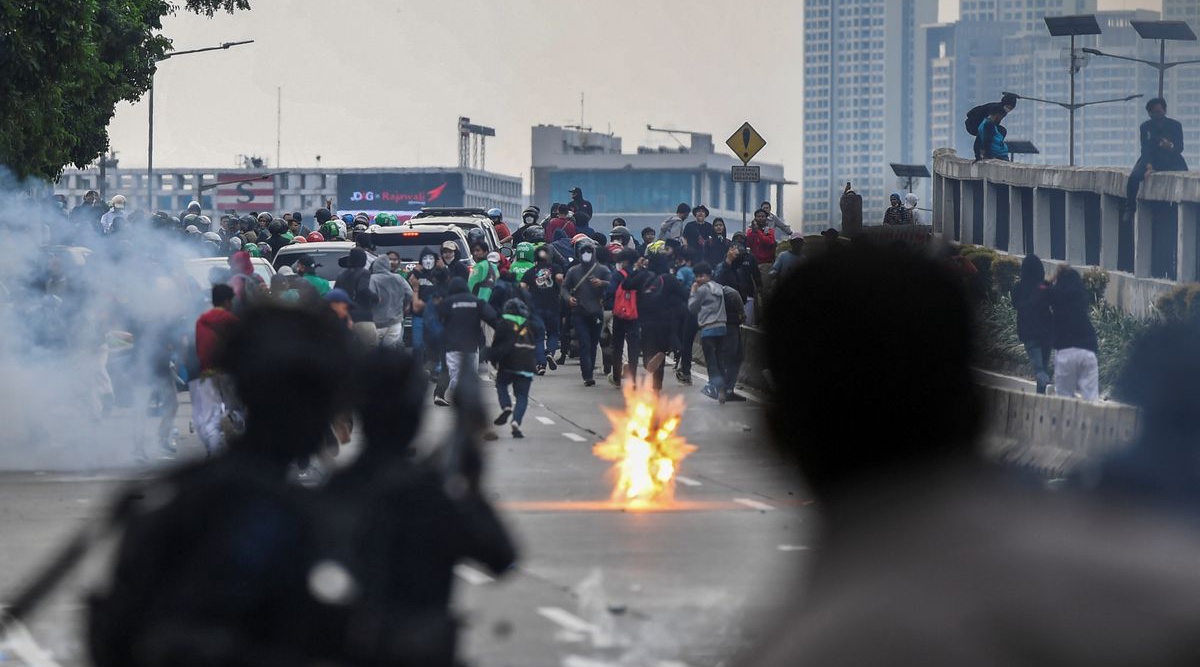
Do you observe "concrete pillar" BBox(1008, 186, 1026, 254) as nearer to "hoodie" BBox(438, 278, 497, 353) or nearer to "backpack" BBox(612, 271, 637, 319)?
"backpack" BBox(612, 271, 637, 319)

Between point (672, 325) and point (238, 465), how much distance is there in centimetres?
2200

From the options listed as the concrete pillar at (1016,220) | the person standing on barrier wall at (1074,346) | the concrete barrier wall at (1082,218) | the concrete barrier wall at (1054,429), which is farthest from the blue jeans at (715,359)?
the concrete pillar at (1016,220)

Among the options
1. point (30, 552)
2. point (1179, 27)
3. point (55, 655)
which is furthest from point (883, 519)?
point (1179, 27)

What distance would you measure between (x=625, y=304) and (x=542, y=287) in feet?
7.89

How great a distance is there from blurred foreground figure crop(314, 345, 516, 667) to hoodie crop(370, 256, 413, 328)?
1942 centimetres

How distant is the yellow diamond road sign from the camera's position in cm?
3484

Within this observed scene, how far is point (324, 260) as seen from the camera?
2800 cm

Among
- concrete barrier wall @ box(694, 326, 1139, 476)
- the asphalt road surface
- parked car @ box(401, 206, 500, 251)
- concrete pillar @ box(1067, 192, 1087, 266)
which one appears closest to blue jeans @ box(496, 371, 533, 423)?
the asphalt road surface

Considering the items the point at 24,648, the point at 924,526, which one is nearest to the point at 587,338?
the point at 24,648

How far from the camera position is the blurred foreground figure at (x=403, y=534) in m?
4.45

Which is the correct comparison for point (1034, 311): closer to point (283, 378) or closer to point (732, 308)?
point (732, 308)

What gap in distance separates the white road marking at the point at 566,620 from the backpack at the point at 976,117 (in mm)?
21553

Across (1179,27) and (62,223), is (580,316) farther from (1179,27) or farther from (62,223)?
(1179,27)

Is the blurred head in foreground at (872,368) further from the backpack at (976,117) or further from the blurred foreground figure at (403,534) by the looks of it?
the backpack at (976,117)
